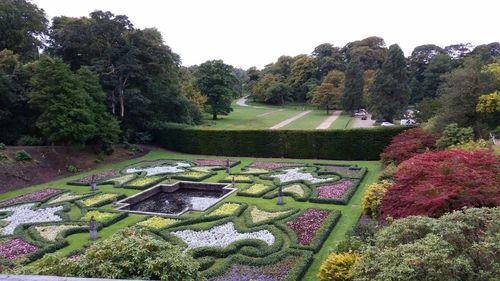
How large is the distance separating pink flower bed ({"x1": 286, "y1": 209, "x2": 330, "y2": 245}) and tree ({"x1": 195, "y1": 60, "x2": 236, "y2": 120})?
122 ft

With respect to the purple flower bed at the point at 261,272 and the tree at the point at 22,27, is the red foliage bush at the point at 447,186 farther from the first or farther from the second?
the tree at the point at 22,27

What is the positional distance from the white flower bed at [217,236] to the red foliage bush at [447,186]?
4.14 meters

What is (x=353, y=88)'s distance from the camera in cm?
5712

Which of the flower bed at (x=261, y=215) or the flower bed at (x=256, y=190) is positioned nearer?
the flower bed at (x=261, y=215)

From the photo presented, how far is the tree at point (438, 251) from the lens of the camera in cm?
541

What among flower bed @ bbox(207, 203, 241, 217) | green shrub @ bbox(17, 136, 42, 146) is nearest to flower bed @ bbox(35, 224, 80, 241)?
flower bed @ bbox(207, 203, 241, 217)

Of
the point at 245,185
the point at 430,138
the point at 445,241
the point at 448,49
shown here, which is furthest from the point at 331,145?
the point at 448,49

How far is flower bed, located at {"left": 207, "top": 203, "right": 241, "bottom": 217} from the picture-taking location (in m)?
15.1

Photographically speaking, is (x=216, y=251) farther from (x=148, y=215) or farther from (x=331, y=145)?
(x=331, y=145)

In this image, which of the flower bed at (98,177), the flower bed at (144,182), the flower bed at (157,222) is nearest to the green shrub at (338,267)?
the flower bed at (157,222)

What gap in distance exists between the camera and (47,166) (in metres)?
24.3

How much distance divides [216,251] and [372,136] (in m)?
18.3

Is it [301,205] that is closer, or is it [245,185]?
[301,205]

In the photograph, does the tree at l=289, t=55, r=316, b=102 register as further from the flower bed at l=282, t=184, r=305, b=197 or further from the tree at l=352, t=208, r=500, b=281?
the tree at l=352, t=208, r=500, b=281
